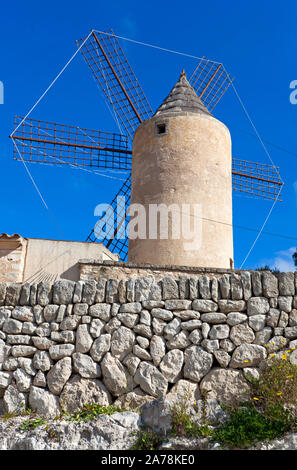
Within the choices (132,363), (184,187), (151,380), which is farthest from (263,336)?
(184,187)

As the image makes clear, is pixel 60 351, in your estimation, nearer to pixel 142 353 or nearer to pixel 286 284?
pixel 142 353

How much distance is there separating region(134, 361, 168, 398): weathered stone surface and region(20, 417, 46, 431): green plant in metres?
0.88

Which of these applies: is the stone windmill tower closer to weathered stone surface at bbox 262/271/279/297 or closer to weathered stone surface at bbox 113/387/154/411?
weathered stone surface at bbox 262/271/279/297

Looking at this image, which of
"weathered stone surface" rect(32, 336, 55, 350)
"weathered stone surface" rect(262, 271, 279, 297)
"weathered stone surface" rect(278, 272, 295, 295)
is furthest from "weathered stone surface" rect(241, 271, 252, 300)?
"weathered stone surface" rect(32, 336, 55, 350)

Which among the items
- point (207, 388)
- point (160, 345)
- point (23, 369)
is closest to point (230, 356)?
point (207, 388)

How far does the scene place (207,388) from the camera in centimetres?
423

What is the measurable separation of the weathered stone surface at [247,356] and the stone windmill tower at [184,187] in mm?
4911

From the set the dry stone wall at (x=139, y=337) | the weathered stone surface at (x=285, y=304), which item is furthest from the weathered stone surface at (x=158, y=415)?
the weathered stone surface at (x=285, y=304)

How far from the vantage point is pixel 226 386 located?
4.22m

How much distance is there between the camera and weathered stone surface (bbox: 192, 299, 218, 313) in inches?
176

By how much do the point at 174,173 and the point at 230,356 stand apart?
19.3 feet

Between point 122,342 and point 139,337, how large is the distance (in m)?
0.16
